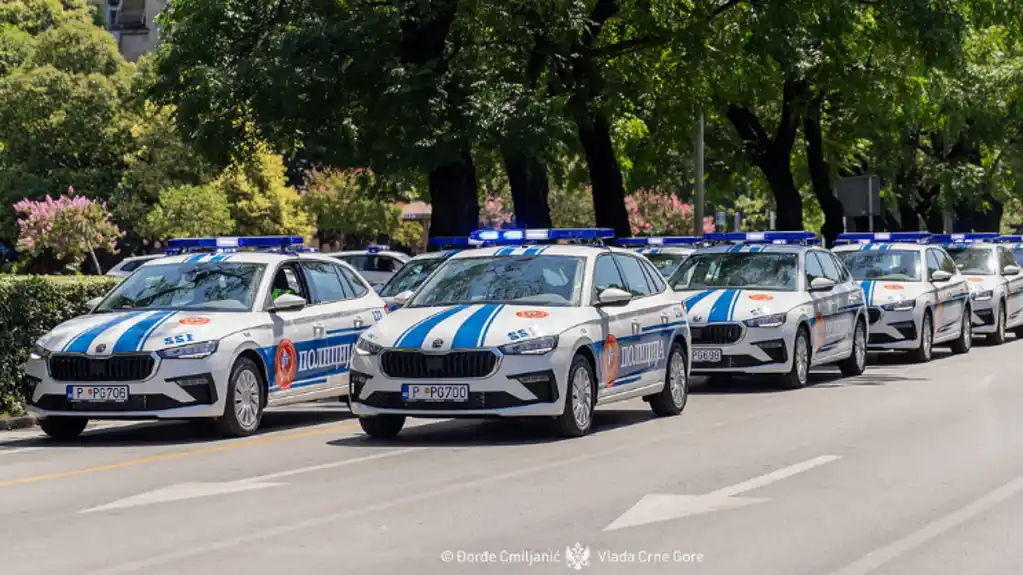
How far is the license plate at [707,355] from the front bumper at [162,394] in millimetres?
6546

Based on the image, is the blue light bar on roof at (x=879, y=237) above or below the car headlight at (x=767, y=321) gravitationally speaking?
above

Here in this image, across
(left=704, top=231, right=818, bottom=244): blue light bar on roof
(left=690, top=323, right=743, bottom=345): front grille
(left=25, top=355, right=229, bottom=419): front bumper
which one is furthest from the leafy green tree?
(left=25, top=355, right=229, bottom=419): front bumper

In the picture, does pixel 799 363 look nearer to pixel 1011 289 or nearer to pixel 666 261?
pixel 666 261

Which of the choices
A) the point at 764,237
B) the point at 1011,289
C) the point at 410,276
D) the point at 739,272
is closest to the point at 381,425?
the point at 410,276

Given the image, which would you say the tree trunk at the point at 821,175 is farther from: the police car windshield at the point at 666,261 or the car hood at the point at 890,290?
the car hood at the point at 890,290

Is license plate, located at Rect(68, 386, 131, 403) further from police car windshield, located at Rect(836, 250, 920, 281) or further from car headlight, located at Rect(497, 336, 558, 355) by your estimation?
police car windshield, located at Rect(836, 250, 920, 281)

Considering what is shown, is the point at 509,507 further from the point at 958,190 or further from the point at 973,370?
the point at 958,190

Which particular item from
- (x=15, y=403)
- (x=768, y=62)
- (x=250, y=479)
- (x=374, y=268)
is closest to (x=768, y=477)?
(x=250, y=479)

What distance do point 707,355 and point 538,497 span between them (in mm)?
9451

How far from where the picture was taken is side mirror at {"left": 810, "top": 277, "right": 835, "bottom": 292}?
21.0 meters

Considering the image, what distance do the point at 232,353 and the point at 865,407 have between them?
6209 millimetres

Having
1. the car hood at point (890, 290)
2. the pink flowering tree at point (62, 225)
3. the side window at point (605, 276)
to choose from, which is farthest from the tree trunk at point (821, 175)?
the pink flowering tree at point (62, 225)

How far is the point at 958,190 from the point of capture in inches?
1874

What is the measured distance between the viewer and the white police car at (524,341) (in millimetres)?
13969
